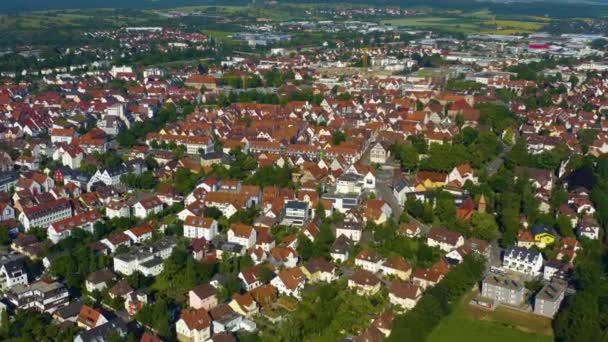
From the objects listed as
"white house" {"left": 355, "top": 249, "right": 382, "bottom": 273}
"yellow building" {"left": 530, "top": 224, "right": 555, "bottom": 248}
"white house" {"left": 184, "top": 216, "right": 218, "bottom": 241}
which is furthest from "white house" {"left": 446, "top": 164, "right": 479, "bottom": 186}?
"white house" {"left": 184, "top": 216, "right": 218, "bottom": 241}

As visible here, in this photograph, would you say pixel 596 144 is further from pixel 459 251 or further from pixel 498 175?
pixel 459 251

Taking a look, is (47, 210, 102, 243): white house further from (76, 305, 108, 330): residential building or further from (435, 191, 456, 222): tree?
(435, 191, 456, 222): tree

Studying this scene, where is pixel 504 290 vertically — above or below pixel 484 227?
below

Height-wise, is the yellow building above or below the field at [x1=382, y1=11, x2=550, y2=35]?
below

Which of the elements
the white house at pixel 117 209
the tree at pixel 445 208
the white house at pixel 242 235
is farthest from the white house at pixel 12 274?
the tree at pixel 445 208

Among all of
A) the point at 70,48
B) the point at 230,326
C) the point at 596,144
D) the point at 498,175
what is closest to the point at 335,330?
the point at 230,326

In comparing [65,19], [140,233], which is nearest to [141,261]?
[140,233]

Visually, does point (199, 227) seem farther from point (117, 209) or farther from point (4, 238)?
point (4, 238)
